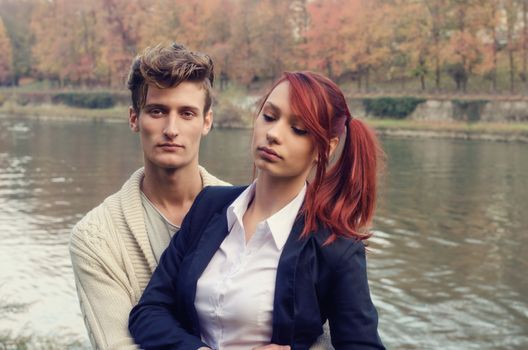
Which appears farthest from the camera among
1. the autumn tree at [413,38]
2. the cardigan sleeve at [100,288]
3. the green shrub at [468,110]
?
the autumn tree at [413,38]

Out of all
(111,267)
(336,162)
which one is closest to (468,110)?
(336,162)

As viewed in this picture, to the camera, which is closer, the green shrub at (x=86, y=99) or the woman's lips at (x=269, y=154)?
the woman's lips at (x=269, y=154)

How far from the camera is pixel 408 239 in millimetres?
13359

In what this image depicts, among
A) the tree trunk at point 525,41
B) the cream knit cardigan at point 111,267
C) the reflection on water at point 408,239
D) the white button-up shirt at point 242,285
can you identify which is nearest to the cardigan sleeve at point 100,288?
the cream knit cardigan at point 111,267

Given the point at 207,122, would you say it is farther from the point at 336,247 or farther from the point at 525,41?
the point at 525,41

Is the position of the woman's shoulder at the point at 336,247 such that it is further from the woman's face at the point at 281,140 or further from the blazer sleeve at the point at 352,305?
the woman's face at the point at 281,140

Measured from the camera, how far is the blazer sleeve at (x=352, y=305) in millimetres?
2391

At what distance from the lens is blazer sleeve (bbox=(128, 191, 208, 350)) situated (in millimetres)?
2521

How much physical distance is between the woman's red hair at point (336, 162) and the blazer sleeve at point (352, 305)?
8 centimetres

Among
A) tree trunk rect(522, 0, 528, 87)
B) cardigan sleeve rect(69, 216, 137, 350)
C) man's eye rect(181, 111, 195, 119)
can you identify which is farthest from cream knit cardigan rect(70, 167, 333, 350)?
tree trunk rect(522, 0, 528, 87)

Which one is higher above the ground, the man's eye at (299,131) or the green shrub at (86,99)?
the man's eye at (299,131)

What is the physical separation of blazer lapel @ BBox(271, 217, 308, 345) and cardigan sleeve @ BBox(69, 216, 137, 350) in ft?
1.84

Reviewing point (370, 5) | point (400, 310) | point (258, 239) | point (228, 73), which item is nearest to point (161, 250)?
point (258, 239)

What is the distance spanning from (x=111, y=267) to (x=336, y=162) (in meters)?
0.86
